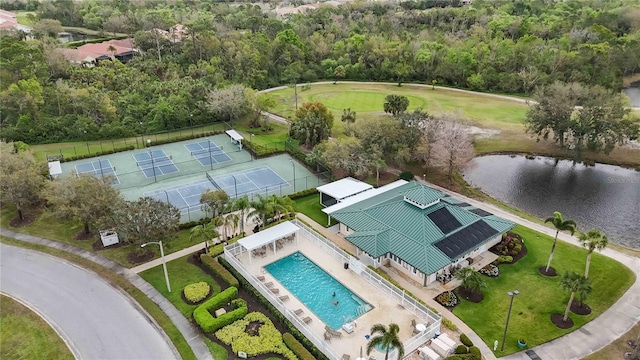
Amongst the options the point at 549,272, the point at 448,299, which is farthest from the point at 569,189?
the point at 448,299

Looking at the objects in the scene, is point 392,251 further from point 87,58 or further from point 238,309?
point 87,58

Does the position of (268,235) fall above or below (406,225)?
below

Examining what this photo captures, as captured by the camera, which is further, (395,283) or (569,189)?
(569,189)

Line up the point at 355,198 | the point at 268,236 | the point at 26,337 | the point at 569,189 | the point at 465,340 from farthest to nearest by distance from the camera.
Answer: the point at 569,189
the point at 355,198
the point at 268,236
the point at 26,337
the point at 465,340

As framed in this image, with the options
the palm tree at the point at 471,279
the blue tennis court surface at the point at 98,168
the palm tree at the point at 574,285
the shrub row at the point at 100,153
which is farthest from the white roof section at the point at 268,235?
the shrub row at the point at 100,153

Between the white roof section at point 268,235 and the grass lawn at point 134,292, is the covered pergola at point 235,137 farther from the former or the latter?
the grass lawn at point 134,292

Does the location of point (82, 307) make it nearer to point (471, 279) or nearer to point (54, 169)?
point (54, 169)

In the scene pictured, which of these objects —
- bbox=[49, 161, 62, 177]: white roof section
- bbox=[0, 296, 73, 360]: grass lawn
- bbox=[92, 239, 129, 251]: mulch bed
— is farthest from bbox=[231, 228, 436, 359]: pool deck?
bbox=[49, 161, 62, 177]: white roof section
